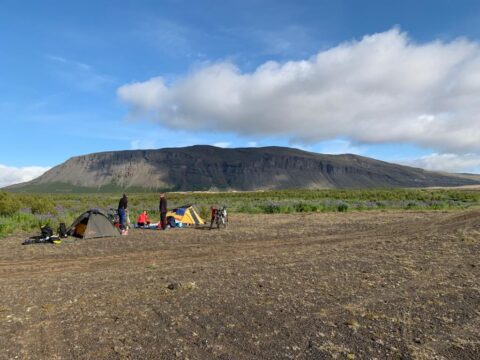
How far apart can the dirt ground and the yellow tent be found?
825 cm

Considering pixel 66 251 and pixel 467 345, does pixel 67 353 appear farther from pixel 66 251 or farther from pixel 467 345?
pixel 66 251

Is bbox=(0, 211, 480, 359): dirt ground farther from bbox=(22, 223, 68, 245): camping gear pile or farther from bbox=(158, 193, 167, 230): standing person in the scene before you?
bbox=(158, 193, 167, 230): standing person

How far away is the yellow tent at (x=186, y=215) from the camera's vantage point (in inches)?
917

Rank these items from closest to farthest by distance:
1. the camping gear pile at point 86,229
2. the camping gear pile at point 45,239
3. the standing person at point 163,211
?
the camping gear pile at point 45,239, the camping gear pile at point 86,229, the standing person at point 163,211

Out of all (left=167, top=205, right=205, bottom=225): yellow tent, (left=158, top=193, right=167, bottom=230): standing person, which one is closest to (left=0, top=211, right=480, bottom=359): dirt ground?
(left=158, top=193, right=167, bottom=230): standing person

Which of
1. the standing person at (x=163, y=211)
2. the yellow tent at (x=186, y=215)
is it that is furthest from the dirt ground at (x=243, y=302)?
the yellow tent at (x=186, y=215)

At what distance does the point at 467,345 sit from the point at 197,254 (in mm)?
9295

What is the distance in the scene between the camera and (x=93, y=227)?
1842 cm

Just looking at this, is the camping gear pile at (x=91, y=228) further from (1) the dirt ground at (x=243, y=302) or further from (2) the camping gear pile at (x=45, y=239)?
(1) the dirt ground at (x=243, y=302)

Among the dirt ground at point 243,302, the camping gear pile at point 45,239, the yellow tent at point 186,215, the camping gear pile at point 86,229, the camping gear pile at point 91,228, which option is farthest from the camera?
the yellow tent at point 186,215

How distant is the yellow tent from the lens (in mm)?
23281

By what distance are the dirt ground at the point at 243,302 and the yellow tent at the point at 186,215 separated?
8.25m

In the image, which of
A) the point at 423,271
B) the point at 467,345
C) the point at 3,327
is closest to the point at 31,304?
the point at 3,327

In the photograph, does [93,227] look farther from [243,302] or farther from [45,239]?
[243,302]
